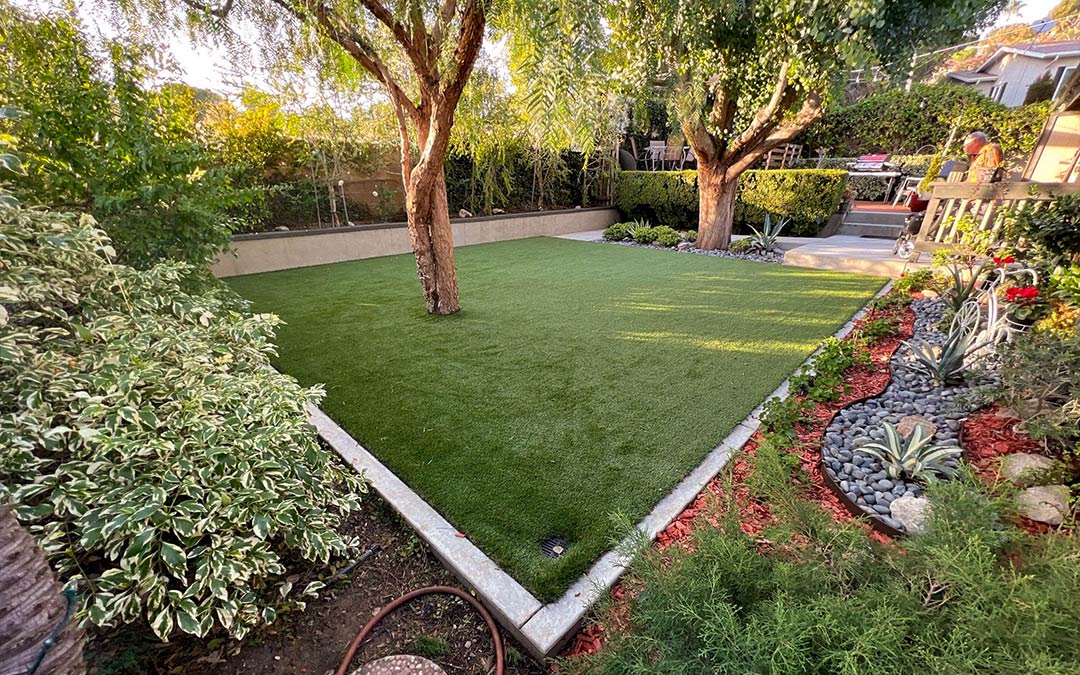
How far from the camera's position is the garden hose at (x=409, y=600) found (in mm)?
1359

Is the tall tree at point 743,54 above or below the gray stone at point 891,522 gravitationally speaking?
above

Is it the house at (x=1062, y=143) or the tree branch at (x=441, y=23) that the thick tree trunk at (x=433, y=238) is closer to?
the tree branch at (x=441, y=23)

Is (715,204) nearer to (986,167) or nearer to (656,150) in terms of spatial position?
(986,167)

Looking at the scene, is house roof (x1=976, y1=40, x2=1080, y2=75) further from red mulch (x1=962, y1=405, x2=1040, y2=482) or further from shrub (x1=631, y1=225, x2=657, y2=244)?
red mulch (x1=962, y1=405, x2=1040, y2=482)

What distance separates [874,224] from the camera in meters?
9.58

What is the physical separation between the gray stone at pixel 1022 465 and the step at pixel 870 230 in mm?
9733

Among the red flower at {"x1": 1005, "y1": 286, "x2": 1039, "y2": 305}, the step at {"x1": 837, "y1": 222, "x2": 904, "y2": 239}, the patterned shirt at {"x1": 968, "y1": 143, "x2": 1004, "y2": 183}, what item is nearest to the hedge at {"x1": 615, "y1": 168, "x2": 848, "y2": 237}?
the step at {"x1": 837, "y1": 222, "x2": 904, "y2": 239}

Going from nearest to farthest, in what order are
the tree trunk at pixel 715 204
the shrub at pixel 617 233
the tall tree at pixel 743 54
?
the tall tree at pixel 743 54, the tree trunk at pixel 715 204, the shrub at pixel 617 233

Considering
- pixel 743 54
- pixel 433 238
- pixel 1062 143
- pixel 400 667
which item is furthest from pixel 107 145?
pixel 1062 143

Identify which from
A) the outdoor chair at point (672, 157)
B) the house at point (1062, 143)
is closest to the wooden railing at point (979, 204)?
the house at point (1062, 143)

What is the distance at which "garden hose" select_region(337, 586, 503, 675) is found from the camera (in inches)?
53.5

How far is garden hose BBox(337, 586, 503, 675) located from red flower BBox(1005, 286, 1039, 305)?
4.00 meters

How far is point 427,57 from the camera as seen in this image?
357cm

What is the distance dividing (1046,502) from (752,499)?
1159 mm
